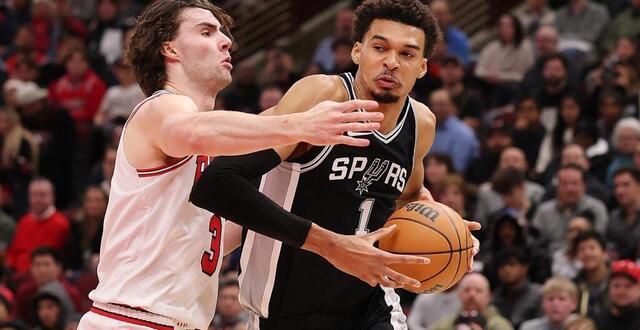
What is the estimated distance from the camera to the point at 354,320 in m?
5.80

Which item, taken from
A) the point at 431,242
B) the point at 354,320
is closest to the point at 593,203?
the point at 354,320

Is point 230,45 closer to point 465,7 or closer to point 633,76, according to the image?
point 633,76

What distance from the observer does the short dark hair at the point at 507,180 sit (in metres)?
11.9

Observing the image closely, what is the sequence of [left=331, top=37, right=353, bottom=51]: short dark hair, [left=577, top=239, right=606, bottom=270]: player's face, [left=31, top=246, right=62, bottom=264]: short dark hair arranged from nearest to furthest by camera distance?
[left=577, top=239, right=606, bottom=270]: player's face
[left=31, top=246, right=62, bottom=264]: short dark hair
[left=331, top=37, right=353, bottom=51]: short dark hair

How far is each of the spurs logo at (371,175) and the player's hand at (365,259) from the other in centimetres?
61

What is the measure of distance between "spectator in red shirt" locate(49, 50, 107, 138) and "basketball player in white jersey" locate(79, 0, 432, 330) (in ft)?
33.6

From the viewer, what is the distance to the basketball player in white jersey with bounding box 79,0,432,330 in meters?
5.20

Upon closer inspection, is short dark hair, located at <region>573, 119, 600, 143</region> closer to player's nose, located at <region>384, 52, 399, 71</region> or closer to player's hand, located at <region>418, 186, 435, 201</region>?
player's hand, located at <region>418, 186, 435, 201</region>

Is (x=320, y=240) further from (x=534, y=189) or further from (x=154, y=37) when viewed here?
(x=534, y=189)

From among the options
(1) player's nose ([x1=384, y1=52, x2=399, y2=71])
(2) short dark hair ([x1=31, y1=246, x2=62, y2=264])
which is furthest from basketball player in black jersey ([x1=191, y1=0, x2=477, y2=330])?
(2) short dark hair ([x1=31, y1=246, x2=62, y2=264])

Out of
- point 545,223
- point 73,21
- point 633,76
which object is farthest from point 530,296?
point 73,21

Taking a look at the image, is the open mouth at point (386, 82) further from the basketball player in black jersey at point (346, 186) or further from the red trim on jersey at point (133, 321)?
the red trim on jersey at point (133, 321)

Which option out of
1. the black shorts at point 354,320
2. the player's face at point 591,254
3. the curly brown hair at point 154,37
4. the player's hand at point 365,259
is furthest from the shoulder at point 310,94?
the player's face at point 591,254

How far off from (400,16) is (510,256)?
5.37 meters
